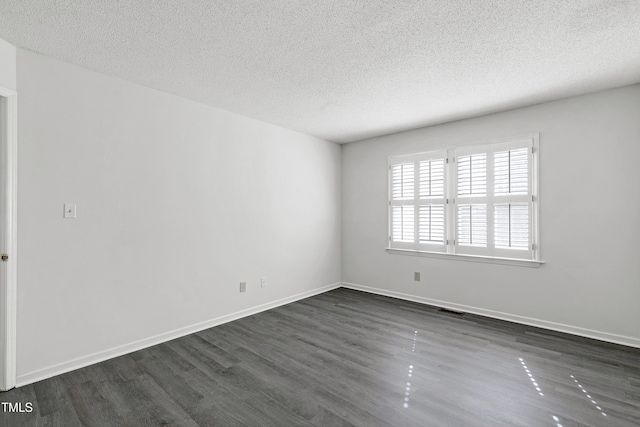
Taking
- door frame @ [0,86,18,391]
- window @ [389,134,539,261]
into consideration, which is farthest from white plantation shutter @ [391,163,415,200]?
door frame @ [0,86,18,391]

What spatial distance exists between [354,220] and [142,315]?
3.41 m

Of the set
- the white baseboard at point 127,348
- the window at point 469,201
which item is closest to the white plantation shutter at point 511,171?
the window at point 469,201

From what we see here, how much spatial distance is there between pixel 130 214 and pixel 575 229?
464 centimetres

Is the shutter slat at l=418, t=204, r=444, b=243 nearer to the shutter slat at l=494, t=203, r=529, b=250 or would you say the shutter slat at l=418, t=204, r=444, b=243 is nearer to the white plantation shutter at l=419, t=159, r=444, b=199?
the white plantation shutter at l=419, t=159, r=444, b=199

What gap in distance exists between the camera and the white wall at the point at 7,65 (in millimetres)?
2201

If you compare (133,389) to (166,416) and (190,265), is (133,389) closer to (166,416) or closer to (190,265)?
(166,416)

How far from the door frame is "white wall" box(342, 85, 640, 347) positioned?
4.42m

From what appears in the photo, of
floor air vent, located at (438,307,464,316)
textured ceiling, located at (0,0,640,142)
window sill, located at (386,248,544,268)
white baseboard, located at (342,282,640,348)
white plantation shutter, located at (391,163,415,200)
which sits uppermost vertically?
textured ceiling, located at (0,0,640,142)

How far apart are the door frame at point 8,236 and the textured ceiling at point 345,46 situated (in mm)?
570

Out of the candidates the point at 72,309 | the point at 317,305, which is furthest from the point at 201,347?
the point at 317,305

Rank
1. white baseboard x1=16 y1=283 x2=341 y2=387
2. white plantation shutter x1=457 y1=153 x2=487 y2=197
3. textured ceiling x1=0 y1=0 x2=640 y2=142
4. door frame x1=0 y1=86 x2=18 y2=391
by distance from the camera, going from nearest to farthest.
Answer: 1. textured ceiling x1=0 y1=0 x2=640 y2=142
2. door frame x1=0 y1=86 x2=18 y2=391
3. white baseboard x1=16 y1=283 x2=341 y2=387
4. white plantation shutter x1=457 y1=153 x2=487 y2=197

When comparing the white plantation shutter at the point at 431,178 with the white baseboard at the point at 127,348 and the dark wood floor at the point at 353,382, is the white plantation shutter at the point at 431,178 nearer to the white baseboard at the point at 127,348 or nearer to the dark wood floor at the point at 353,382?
the dark wood floor at the point at 353,382

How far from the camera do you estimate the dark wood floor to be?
1.95 m

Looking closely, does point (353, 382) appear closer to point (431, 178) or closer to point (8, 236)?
point (8, 236)
